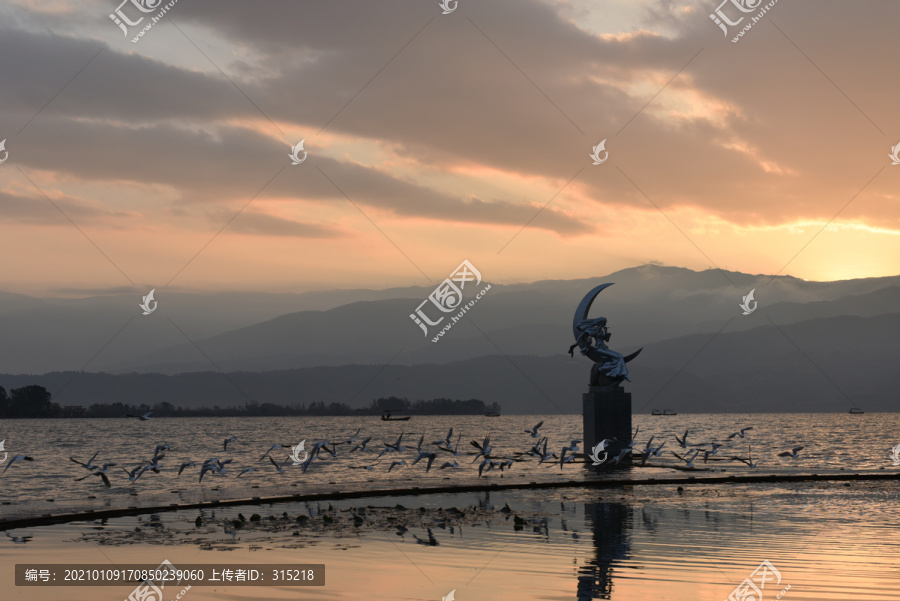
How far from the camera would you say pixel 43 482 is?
57.0 meters

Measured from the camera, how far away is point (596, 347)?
64.9 metres

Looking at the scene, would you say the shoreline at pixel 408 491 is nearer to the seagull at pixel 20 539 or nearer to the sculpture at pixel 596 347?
the seagull at pixel 20 539

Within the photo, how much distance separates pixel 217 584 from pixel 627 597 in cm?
901

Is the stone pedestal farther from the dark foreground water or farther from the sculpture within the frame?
the dark foreground water

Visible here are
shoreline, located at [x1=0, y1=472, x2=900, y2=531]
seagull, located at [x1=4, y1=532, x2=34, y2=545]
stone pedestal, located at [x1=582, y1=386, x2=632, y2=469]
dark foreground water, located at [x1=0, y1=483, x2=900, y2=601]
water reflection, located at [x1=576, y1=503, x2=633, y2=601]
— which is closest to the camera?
water reflection, located at [x1=576, y1=503, x2=633, y2=601]

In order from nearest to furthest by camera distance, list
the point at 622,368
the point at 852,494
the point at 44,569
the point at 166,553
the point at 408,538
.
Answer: the point at 44,569 → the point at 166,553 → the point at 408,538 → the point at 852,494 → the point at 622,368

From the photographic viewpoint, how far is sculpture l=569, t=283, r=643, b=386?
64.1m

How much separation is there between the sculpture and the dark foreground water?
26.0m

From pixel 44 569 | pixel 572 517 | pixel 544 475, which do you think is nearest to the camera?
pixel 44 569

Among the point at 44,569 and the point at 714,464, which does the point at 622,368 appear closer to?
the point at 714,464

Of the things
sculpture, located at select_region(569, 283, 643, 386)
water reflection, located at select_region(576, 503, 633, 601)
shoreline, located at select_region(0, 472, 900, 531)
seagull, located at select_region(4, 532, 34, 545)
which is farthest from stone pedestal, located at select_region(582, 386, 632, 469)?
seagull, located at select_region(4, 532, 34, 545)

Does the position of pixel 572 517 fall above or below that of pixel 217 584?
above

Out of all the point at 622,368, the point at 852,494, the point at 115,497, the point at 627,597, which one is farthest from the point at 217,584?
the point at 622,368

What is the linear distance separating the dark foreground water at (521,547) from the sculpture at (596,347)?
26.0m
